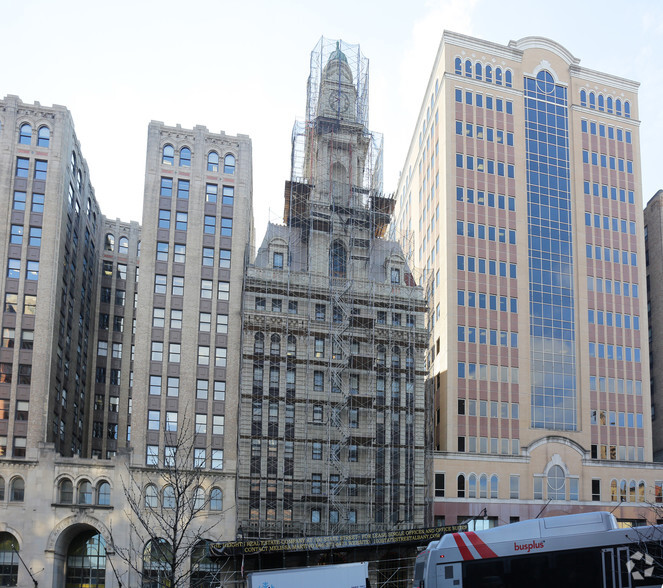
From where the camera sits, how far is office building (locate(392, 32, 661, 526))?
8000 centimetres

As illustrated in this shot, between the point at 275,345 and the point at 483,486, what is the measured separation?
2551 cm

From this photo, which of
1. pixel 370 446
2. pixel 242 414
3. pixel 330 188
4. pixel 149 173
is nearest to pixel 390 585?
pixel 370 446

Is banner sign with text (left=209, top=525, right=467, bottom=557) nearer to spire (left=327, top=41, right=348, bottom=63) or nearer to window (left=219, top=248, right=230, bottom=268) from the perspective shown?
window (left=219, top=248, right=230, bottom=268)

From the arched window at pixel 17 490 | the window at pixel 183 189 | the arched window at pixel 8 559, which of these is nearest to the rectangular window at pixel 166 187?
the window at pixel 183 189

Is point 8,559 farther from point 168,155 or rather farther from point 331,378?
point 168,155

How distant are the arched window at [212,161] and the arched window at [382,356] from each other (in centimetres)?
2338

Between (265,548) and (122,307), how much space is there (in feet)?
134

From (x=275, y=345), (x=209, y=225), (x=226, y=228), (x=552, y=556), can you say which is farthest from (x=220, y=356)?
(x=552, y=556)

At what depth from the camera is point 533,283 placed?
86.8 metres

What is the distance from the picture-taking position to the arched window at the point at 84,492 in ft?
211

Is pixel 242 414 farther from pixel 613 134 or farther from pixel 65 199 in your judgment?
pixel 613 134

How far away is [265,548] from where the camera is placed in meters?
59.1

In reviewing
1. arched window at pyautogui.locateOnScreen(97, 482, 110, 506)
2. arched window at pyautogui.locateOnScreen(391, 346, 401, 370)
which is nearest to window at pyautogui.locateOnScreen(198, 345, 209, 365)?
arched window at pyautogui.locateOnScreen(97, 482, 110, 506)

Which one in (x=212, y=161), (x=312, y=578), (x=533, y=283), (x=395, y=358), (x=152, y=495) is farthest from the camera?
(x=533, y=283)
